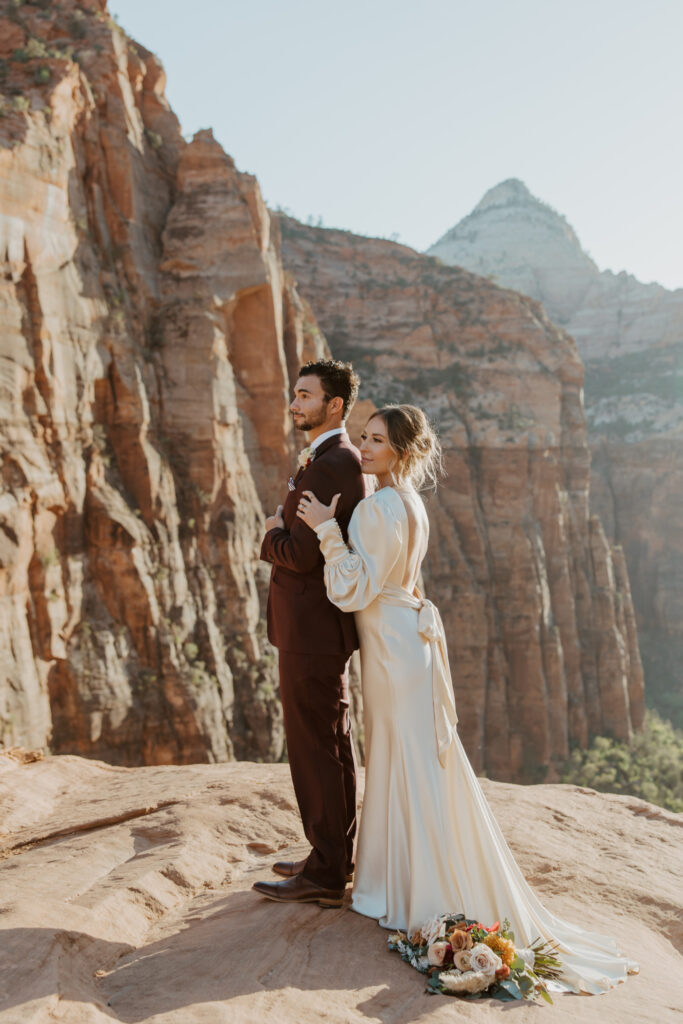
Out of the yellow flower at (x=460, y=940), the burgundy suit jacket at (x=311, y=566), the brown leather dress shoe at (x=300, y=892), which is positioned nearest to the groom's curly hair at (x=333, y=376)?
the burgundy suit jacket at (x=311, y=566)

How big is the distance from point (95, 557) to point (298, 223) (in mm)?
34163

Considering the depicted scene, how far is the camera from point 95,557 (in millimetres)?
14172

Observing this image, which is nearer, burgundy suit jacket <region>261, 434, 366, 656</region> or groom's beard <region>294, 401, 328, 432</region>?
burgundy suit jacket <region>261, 434, 366, 656</region>

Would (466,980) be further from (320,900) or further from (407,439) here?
(407,439)

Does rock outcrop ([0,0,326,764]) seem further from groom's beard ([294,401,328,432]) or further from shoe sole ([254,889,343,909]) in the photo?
groom's beard ([294,401,328,432])

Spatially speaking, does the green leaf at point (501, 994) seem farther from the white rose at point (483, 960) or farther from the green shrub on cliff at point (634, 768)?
the green shrub on cliff at point (634, 768)

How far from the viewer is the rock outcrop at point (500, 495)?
3472 centimetres

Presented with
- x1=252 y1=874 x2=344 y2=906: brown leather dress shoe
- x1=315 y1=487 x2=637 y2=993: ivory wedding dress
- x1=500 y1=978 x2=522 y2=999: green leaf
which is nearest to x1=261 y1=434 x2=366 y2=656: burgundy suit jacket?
x1=315 y1=487 x2=637 y2=993: ivory wedding dress

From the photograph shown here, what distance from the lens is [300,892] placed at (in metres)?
3.84

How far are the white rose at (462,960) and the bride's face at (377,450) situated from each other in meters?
1.98

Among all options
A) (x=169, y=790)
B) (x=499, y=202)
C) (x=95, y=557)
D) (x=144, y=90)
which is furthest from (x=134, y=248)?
(x=499, y=202)

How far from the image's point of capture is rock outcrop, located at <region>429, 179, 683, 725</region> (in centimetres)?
5509

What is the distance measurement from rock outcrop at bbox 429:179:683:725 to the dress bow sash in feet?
159

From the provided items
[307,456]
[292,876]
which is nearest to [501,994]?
[292,876]
